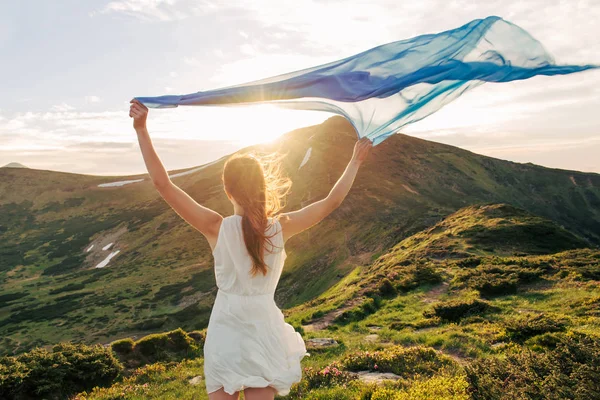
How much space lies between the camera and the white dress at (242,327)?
143 inches

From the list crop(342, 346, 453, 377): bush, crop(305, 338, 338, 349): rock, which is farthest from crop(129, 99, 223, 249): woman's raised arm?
crop(305, 338, 338, 349): rock

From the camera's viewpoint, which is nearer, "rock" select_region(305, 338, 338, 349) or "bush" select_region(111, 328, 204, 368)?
"rock" select_region(305, 338, 338, 349)

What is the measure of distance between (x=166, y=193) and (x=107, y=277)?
251 feet

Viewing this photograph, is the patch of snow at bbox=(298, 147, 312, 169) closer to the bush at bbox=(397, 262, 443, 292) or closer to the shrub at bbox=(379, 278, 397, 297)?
the bush at bbox=(397, 262, 443, 292)

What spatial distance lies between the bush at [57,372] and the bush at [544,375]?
35.8 ft

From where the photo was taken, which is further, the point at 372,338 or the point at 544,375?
the point at 372,338

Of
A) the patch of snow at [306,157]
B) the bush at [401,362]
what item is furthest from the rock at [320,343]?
the patch of snow at [306,157]

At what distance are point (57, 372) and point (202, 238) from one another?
6990 centimetres

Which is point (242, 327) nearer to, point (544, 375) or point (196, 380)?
point (544, 375)

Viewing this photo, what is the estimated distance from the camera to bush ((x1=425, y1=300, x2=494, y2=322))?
1622 cm

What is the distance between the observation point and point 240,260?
3.75 metres

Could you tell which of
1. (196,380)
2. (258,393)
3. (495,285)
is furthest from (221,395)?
(495,285)

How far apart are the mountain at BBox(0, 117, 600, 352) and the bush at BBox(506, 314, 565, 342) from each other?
30.7 feet

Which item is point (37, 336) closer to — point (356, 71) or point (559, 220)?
point (356, 71)
